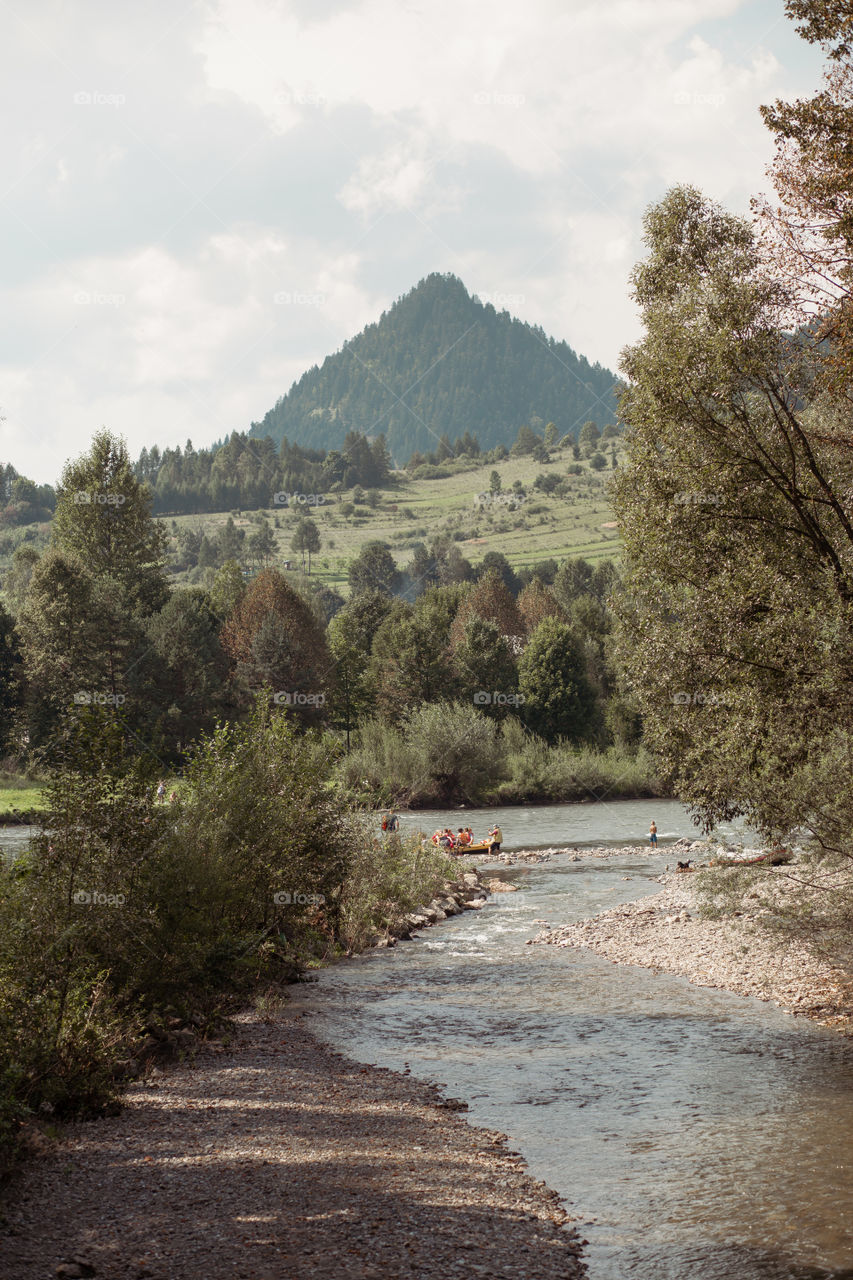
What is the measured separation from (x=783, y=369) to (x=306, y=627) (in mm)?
67564

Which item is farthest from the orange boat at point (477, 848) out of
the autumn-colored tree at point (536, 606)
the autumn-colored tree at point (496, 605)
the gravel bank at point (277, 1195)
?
the autumn-colored tree at point (536, 606)

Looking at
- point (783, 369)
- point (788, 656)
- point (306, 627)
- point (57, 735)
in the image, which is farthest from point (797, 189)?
point (306, 627)

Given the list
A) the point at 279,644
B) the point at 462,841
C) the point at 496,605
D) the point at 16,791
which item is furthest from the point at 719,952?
the point at 496,605

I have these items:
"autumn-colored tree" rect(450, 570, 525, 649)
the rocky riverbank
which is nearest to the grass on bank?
the rocky riverbank

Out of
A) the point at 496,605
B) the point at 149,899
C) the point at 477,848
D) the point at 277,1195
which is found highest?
the point at 496,605

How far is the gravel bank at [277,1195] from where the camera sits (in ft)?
28.3

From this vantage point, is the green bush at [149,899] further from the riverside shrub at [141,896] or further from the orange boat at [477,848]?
the orange boat at [477,848]

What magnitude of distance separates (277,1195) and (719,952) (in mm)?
16634

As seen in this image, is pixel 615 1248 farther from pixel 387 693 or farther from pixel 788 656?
pixel 387 693

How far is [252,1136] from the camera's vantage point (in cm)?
1200

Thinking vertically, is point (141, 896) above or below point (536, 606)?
below

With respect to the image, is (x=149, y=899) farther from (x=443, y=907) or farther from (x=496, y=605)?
(x=496, y=605)

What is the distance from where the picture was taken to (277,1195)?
1002cm

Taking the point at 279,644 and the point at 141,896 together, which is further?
the point at 279,644
